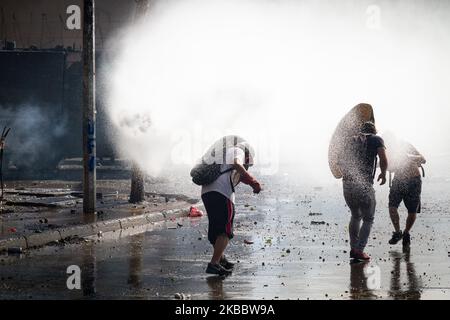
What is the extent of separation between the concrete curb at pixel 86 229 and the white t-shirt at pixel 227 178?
3330 millimetres

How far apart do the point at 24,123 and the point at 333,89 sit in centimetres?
2411

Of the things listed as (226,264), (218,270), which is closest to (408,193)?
(226,264)

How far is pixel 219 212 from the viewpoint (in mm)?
10688

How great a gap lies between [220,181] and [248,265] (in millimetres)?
1347

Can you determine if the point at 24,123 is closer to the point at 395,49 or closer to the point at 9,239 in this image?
the point at 395,49

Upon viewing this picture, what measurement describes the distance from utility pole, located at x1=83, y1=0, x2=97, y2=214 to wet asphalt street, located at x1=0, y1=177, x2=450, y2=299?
1.35 m

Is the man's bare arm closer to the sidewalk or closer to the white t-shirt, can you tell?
the white t-shirt

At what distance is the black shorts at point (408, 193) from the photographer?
1390cm

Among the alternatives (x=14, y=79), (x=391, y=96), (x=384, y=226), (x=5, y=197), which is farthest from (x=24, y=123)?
(x=384, y=226)

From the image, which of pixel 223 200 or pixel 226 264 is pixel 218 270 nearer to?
pixel 226 264

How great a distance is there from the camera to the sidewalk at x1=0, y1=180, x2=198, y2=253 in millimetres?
13359

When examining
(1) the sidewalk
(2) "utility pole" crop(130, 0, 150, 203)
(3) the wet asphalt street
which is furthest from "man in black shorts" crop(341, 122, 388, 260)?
(2) "utility pole" crop(130, 0, 150, 203)

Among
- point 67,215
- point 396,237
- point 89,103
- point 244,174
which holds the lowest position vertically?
point 396,237
